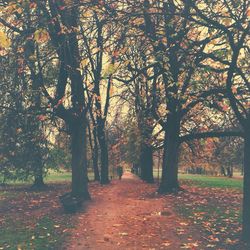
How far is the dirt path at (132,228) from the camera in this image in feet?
39.2

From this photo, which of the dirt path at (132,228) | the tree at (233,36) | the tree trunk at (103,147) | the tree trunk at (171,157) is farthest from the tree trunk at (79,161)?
the tree trunk at (103,147)

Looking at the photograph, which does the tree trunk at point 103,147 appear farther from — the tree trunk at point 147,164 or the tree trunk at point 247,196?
the tree trunk at point 247,196

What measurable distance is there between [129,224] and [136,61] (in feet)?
22.0

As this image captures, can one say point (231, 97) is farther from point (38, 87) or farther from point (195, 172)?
point (195, 172)

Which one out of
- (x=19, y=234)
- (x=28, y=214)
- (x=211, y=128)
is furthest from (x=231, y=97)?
(x=211, y=128)

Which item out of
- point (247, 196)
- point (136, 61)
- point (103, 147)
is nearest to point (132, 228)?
point (247, 196)

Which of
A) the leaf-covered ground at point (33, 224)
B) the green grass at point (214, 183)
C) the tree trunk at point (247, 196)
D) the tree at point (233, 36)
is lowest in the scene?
the leaf-covered ground at point (33, 224)

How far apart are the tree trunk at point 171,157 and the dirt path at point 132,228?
3001 mm

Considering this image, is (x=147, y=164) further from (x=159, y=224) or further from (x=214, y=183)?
(x=159, y=224)

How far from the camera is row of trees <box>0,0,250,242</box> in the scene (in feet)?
38.5

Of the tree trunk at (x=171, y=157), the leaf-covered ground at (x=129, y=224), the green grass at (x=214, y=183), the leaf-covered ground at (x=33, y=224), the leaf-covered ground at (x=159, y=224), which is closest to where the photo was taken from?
the leaf-covered ground at (x=159, y=224)

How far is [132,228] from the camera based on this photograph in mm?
13734

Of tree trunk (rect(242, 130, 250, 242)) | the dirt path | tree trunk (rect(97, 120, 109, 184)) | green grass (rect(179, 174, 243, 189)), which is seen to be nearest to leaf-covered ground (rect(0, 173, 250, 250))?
the dirt path

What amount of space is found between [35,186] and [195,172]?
2276 inches
